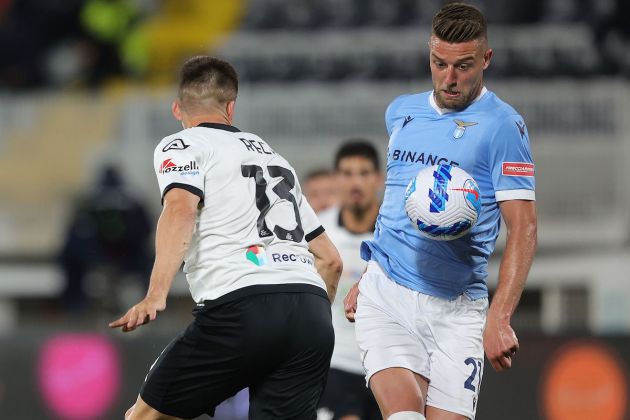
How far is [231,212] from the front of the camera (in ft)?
15.6

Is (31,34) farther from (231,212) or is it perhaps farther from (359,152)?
(231,212)

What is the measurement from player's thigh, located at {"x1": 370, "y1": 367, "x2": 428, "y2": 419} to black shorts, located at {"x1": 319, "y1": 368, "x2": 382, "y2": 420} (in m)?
1.93

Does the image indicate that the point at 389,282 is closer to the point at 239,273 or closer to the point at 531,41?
the point at 239,273

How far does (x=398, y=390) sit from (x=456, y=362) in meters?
0.28

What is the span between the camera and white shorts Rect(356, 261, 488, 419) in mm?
4969

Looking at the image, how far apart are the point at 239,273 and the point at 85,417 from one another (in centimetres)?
471

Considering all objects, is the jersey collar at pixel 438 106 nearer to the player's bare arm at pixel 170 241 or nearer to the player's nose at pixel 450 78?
the player's nose at pixel 450 78

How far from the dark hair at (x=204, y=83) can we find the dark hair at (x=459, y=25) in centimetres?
86

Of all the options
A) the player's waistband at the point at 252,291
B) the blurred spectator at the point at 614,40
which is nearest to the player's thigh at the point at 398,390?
the player's waistband at the point at 252,291

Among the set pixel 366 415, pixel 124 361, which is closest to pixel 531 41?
pixel 124 361

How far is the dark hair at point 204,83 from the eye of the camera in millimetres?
4992

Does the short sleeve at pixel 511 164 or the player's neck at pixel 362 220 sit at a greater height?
the short sleeve at pixel 511 164

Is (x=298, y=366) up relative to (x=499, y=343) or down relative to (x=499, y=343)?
down

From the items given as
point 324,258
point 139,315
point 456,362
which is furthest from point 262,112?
point 139,315
